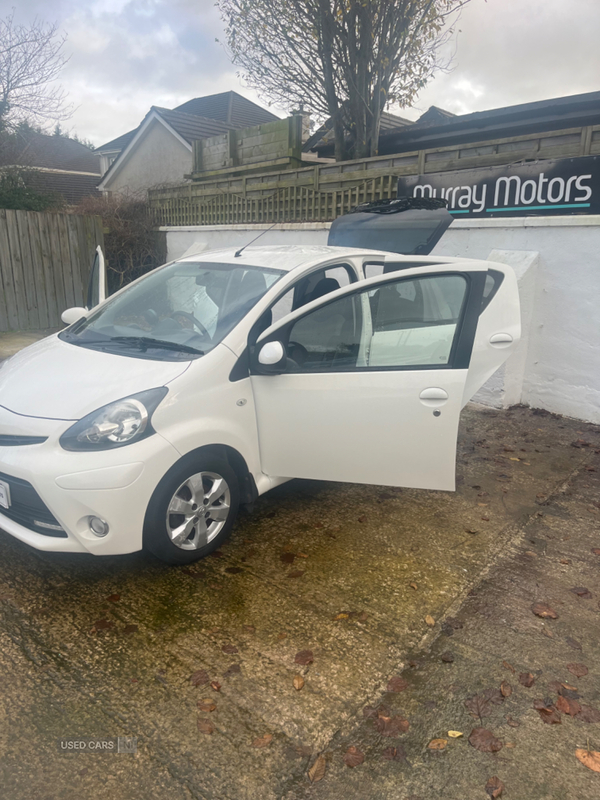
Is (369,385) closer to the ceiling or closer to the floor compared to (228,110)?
closer to the floor

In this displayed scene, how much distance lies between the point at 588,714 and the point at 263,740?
4.45 ft

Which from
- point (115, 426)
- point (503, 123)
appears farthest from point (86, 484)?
point (503, 123)

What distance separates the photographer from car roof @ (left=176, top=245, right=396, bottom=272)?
3.94 m

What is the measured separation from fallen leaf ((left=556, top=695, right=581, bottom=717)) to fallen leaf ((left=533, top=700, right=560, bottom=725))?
0.09 ft

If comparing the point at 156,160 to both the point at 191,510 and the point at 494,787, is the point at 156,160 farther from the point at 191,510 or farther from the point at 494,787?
the point at 494,787

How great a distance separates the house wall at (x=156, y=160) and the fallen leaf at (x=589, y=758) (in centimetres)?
2238

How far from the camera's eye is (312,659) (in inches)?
106

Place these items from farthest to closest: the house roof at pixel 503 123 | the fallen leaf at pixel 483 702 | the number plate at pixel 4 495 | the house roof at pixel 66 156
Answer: the house roof at pixel 66 156 < the house roof at pixel 503 123 < the number plate at pixel 4 495 < the fallen leaf at pixel 483 702

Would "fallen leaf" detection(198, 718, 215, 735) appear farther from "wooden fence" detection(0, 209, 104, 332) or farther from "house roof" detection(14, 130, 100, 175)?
"house roof" detection(14, 130, 100, 175)

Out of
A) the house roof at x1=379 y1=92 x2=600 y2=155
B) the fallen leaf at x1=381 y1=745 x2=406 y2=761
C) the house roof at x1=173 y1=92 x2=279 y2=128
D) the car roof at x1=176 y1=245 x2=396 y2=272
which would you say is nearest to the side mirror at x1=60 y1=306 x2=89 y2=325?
the car roof at x1=176 y1=245 x2=396 y2=272

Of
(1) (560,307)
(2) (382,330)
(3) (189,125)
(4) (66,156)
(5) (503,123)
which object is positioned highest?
(4) (66,156)

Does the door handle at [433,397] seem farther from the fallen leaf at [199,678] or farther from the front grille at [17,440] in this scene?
the front grille at [17,440]

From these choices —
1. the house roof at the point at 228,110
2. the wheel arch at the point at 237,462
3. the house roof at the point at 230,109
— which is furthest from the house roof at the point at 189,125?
the wheel arch at the point at 237,462

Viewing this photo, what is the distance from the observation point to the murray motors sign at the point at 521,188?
226 inches
